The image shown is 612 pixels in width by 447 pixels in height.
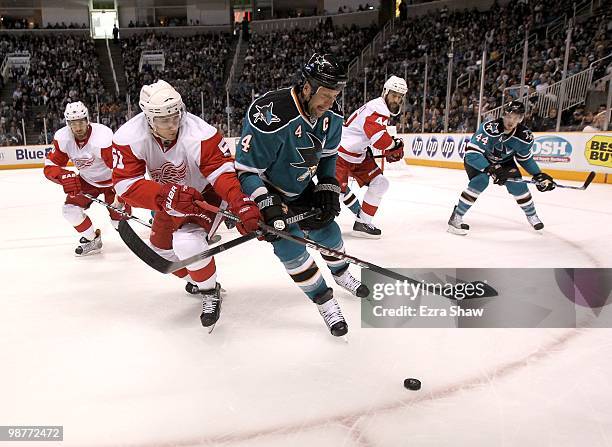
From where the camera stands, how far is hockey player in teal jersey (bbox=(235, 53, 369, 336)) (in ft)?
6.15

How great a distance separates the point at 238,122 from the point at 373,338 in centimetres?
1265

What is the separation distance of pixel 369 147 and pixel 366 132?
29cm

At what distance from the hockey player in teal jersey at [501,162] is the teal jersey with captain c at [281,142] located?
7.41 feet

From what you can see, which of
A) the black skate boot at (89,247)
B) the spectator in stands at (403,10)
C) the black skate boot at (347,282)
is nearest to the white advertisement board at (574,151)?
the black skate boot at (347,282)

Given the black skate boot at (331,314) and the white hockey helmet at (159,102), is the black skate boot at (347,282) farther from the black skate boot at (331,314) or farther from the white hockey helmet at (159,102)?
the white hockey helmet at (159,102)

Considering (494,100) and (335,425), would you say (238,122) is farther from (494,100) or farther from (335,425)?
(335,425)

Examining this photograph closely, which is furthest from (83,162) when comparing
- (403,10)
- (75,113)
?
(403,10)

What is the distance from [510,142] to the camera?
3.95m

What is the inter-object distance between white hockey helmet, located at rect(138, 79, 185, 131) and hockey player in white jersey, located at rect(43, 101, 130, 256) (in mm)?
1761

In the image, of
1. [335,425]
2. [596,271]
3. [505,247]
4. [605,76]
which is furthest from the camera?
[605,76]

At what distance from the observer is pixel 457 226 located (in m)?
4.07

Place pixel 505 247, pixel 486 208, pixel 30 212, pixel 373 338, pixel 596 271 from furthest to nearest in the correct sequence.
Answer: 1. pixel 30 212
2. pixel 486 208
3. pixel 505 247
4. pixel 596 271
5. pixel 373 338

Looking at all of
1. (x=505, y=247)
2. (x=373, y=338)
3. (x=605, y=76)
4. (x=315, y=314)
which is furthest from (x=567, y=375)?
(x=605, y=76)

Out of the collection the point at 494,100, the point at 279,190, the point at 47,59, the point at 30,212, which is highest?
the point at 47,59
